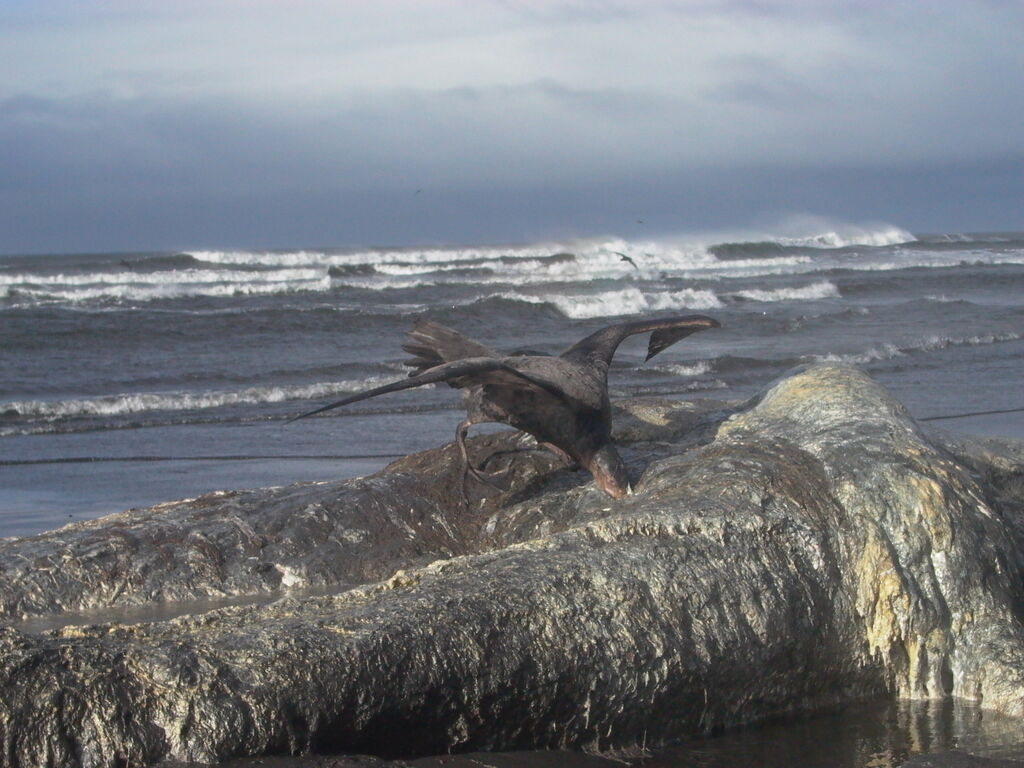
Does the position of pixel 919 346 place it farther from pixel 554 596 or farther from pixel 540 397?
pixel 554 596

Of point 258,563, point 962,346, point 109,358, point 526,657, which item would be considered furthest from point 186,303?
point 526,657

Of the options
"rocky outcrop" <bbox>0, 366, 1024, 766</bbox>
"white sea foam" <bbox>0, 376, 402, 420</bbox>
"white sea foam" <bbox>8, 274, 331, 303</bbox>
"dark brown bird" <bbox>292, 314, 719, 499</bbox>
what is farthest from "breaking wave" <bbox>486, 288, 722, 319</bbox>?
"dark brown bird" <bbox>292, 314, 719, 499</bbox>

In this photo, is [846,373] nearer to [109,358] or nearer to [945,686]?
[945,686]

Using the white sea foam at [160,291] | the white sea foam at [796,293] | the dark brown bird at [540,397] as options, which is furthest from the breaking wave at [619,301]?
the dark brown bird at [540,397]

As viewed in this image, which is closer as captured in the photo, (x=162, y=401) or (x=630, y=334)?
(x=630, y=334)

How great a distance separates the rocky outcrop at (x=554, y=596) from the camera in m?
3.53

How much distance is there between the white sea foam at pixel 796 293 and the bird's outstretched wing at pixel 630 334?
95.4ft

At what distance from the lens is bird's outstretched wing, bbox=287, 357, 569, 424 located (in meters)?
5.30

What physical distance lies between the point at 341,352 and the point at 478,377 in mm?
17474

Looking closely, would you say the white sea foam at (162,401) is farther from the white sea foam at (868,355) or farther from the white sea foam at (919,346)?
the white sea foam at (919,346)

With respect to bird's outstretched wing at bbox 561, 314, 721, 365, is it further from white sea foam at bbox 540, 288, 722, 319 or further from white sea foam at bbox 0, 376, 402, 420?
white sea foam at bbox 540, 288, 722, 319

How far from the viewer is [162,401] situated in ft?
54.5

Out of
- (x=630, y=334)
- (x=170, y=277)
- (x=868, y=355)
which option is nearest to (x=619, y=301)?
(x=868, y=355)

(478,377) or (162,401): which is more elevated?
(162,401)
